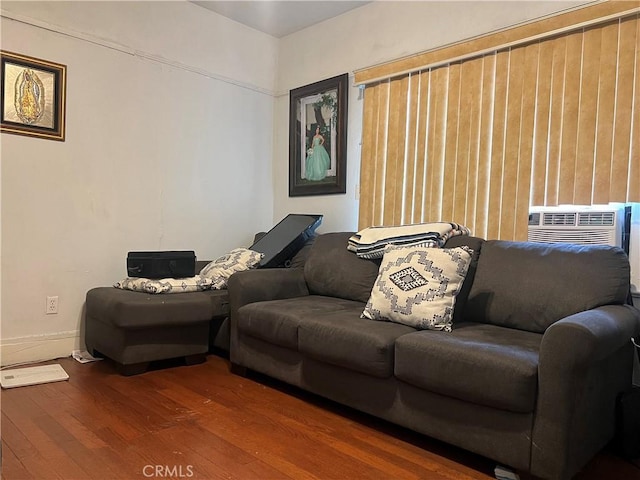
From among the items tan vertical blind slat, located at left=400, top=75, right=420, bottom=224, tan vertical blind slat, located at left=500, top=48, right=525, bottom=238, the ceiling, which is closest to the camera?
tan vertical blind slat, located at left=500, top=48, right=525, bottom=238

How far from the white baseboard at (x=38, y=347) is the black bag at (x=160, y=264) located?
0.60 meters

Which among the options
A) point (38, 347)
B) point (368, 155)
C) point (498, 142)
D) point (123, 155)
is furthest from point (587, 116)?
point (38, 347)

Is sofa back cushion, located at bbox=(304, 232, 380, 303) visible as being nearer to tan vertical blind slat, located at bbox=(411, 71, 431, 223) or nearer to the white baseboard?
tan vertical blind slat, located at bbox=(411, 71, 431, 223)

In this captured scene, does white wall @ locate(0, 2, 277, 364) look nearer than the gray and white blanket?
No

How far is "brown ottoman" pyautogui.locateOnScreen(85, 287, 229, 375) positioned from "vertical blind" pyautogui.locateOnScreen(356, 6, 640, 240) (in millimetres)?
1359

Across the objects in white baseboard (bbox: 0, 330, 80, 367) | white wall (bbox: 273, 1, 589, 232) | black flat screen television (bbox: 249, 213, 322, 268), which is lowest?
white baseboard (bbox: 0, 330, 80, 367)

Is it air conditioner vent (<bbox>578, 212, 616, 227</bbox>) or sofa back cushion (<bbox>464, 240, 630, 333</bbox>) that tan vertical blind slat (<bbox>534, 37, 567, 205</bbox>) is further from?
sofa back cushion (<bbox>464, 240, 630, 333</bbox>)

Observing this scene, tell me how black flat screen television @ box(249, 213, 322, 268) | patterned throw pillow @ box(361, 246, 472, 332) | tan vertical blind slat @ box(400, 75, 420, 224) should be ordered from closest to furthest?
patterned throw pillow @ box(361, 246, 472, 332) < tan vertical blind slat @ box(400, 75, 420, 224) < black flat screen television @ box(249, 213, 322, 268)

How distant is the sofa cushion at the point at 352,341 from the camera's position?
1975mm

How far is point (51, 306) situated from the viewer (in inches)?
119

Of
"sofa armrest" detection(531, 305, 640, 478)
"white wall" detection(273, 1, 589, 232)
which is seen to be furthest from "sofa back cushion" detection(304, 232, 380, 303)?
"sofa armrest" detection(531, 305, 640, 478)

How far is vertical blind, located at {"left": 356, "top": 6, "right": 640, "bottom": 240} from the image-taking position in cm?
235

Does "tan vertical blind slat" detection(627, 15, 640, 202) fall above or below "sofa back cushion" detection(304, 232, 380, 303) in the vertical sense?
above

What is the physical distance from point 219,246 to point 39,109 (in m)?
1.62
